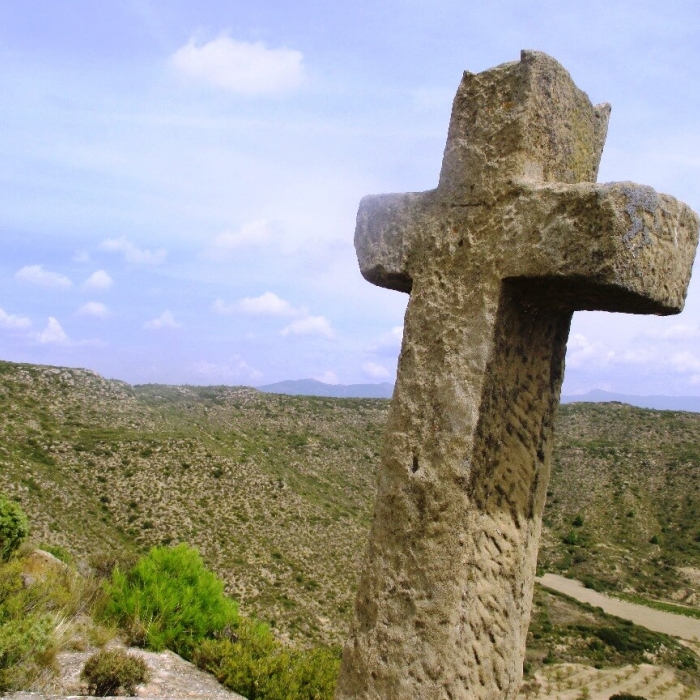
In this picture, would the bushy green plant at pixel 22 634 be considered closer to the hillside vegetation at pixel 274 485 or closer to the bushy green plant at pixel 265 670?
the bushy green plant at pixel 265 670

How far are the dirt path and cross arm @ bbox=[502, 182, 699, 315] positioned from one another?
3224cm

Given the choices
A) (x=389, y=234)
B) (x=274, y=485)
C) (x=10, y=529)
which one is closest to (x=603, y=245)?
(x=389, y=234)

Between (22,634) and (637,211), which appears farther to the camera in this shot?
(22,634)

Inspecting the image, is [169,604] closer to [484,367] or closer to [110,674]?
[110,674]

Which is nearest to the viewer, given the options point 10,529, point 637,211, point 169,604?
point 637,211

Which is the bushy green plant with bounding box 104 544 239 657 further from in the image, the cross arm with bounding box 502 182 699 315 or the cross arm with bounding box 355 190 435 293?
the cross arm with bounding box 502 182 699 315

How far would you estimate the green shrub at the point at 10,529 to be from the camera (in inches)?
573

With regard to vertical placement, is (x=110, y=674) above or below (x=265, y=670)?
above

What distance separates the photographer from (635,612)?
33094mm

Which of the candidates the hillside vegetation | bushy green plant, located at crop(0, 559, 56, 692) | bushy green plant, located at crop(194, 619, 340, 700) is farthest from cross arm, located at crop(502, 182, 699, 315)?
the hillside vegetation

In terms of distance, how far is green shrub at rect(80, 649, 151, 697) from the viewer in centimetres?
877

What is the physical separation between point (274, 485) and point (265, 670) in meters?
23.9

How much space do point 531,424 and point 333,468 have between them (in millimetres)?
39084

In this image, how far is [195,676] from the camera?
10.7m
